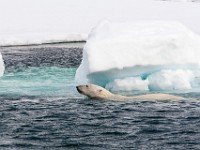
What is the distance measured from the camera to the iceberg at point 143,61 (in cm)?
1576

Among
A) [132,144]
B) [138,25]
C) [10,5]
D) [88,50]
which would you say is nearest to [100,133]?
[132,144]

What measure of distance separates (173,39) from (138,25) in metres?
1.55

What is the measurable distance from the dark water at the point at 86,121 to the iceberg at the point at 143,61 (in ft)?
3.06

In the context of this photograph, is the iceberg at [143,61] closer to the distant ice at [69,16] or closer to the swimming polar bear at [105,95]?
the swimming polar bear at [105,95]

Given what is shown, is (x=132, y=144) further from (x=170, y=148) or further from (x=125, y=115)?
(x=125, y=115)

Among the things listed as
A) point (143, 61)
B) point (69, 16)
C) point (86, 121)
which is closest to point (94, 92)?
point (143, 61)

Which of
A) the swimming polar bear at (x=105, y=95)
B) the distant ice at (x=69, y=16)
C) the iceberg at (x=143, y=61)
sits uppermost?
the distant ice at (x=69, y=16)

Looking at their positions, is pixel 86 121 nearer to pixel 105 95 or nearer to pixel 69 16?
pixel 105 95

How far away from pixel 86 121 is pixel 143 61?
4433 mm

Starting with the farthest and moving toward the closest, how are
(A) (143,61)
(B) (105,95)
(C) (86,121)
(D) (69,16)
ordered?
1. (D) (69,16)
2. (A) (143,61)
3. (B) (105,95)
4. (C) (86,121)

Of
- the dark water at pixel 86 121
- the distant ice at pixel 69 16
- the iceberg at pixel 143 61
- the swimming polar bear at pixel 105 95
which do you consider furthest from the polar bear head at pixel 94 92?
the distant ice at pixel 69 16

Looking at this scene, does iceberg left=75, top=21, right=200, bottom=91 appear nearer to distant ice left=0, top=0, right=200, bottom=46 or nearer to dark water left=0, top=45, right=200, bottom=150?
dark water left=0, top=45, right=200, bottom=150

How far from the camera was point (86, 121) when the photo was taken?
1187cm

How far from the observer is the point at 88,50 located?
15.9 metres
